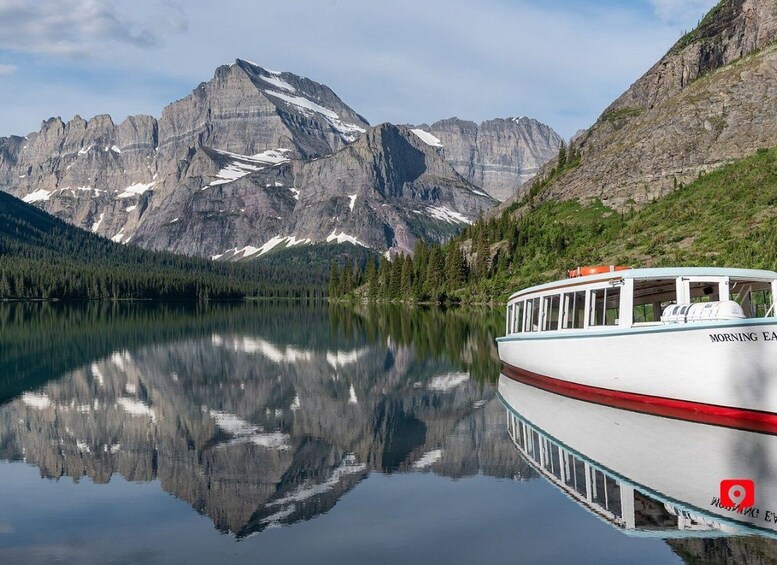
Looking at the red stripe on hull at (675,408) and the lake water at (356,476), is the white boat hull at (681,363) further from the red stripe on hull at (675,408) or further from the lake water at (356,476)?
the lake water at (356,476)

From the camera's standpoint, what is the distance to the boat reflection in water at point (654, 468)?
2003cm

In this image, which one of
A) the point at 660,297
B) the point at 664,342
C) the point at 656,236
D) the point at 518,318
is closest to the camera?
the point at 664,342

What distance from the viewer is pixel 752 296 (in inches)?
1529

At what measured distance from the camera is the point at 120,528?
857 inches

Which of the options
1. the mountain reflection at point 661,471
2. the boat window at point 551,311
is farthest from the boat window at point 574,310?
the mountain reflection at point 661,471

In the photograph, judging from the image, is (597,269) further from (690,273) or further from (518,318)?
(518,318)

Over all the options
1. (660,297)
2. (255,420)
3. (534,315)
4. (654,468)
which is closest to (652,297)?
(660,297)

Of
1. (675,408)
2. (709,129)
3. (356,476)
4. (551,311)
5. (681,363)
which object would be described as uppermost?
(709,129)

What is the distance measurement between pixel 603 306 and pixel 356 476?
779 inches

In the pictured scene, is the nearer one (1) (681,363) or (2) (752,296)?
(1) (681,363)

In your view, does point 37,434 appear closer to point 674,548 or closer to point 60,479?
point 60,479

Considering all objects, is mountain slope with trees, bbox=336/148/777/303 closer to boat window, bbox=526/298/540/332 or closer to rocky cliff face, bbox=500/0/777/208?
rocky cliff face, bbox=500/0/777/208

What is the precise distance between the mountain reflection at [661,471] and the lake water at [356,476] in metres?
0.08

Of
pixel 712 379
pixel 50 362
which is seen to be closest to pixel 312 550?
pixel 712 379
